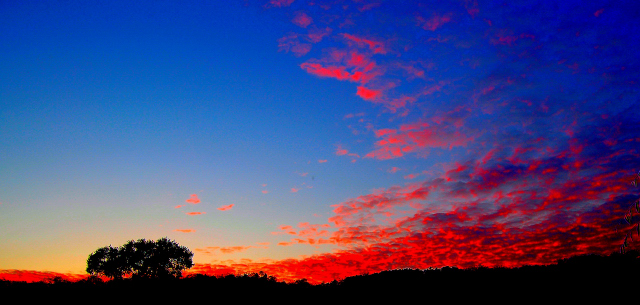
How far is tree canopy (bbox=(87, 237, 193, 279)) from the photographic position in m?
60.0

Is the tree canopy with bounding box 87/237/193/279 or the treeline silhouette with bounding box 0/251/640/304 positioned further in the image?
the tree canopy with bounding box 87/237/193/279

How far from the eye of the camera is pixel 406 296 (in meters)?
27.9

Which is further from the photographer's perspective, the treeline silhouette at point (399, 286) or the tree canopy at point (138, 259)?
the tree canopy at point (138, 259)

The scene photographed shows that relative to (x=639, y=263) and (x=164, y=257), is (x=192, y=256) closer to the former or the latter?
(x=164, y=257)

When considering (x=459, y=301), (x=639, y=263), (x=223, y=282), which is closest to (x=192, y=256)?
(x=223, y=282)

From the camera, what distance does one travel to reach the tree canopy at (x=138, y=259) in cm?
6000

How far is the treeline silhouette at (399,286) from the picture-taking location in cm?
2297

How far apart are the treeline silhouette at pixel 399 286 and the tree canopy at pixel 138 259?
35.7 metres

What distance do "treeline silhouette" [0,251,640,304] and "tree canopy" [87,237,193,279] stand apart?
3574 cm

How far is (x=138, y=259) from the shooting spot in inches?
2402

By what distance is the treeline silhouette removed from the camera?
23.0 meters

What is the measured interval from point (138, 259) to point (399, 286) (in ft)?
167

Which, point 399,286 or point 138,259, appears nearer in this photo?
point 399,286

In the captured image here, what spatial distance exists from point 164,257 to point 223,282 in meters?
40.2
